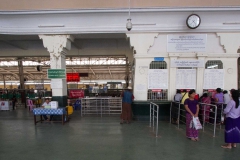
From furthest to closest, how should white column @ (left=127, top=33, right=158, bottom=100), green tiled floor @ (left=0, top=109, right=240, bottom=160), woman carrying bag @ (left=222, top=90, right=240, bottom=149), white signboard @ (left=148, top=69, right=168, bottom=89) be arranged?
white signboard @ (left=148, top=69, right=168, bottom=89) < white column @ (left=127, top=33, right=158, bottom=100) < woman carrying bag @ (left=222, top=90, right=240, bottom=149) < green tiled floor @ (left=0, top=109, right=240, bottom=160)

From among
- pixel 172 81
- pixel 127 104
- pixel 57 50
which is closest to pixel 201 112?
pixel 172 81

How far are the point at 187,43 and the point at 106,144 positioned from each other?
483 centimetres

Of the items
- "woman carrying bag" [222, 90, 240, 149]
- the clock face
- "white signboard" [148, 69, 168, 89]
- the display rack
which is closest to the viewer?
"woman carrying bag" [222, 90, 240, 149]

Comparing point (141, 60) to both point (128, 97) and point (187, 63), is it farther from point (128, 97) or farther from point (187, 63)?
point (187, 63)

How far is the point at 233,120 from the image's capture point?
384 centimetres

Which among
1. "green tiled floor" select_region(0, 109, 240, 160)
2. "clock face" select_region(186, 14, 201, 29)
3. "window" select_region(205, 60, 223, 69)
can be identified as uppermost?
"clock face" select_region(186, 14, 201, 29)

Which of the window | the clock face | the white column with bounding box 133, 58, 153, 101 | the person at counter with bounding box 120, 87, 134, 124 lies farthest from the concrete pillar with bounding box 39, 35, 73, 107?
the window

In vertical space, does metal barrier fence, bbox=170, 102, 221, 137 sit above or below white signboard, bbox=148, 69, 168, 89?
below

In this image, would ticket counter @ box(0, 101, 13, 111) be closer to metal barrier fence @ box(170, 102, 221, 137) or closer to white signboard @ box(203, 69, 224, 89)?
metal barrier fence @ box(170, 102, 221, 137)

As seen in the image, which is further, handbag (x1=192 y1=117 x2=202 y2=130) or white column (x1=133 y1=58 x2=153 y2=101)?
white column (x1=133 y1=58 x2=153 y2=101)

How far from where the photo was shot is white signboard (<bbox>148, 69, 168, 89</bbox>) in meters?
6.49

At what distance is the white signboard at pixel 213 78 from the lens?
6336 mm

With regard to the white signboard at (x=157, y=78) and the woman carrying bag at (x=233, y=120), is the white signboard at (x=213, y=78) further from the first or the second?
the woman carrying bag at (x=233, y=120)

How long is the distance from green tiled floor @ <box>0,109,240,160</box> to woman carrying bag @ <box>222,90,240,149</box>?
10.4 inches
